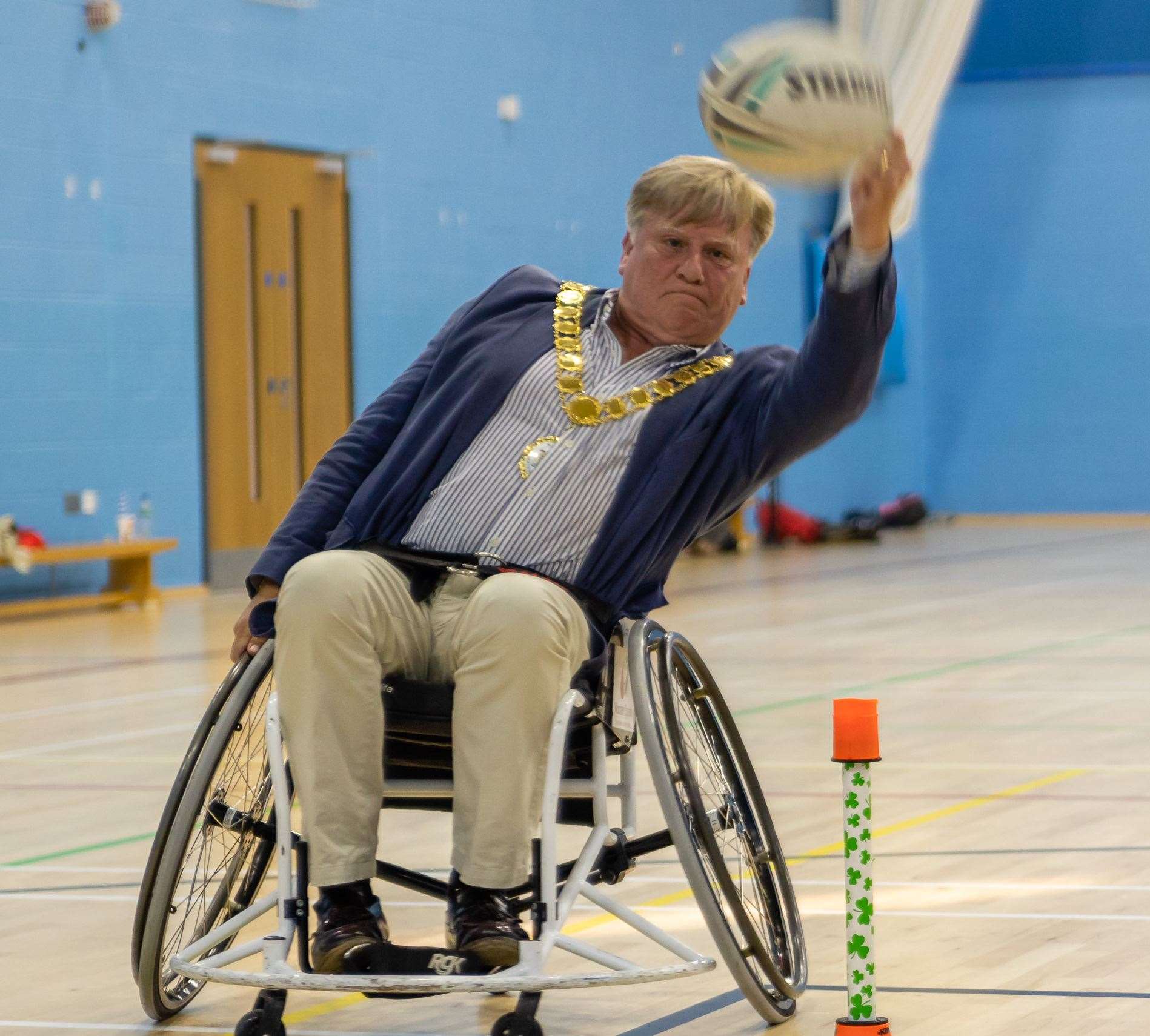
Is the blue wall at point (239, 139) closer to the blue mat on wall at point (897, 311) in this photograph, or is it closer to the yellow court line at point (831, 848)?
the blue mat on wall at point (897, 311)

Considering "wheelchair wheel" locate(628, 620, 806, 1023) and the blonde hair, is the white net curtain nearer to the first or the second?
the blonde hair

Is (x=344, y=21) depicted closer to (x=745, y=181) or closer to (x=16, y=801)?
(x=16, y=801)

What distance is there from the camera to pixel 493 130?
34.8ft

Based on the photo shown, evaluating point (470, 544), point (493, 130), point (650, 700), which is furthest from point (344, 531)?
point (493, 130)

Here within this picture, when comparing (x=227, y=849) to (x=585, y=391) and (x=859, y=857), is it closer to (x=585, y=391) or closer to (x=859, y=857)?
(x=585, y=391)

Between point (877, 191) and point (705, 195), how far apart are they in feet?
1.12

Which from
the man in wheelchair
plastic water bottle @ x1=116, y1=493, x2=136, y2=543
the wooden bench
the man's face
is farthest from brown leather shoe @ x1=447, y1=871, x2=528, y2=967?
plastic water bottle @ x1=116, y1=493, x2=136, y2=543

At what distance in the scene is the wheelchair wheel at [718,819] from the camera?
81.5 inches

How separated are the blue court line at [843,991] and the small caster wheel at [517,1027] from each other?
0.47 ft

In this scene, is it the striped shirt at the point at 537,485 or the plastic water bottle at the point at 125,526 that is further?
the plastic water bottle at the point at 125,526

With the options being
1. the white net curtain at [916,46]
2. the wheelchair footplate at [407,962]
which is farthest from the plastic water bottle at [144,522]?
the wheelchair footplate at [407,962]

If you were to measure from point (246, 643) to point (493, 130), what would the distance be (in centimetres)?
861

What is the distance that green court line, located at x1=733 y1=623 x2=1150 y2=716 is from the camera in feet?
16.3

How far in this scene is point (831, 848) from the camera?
321cm
